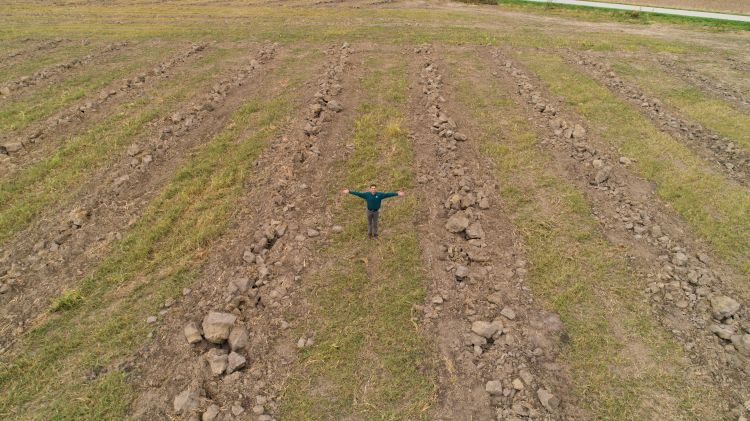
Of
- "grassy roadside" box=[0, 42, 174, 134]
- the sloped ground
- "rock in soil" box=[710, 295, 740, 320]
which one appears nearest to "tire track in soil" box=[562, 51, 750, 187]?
the sloped ground

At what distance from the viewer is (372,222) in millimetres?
12031

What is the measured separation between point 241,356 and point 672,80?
29446 millimetres

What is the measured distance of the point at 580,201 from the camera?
14.0m

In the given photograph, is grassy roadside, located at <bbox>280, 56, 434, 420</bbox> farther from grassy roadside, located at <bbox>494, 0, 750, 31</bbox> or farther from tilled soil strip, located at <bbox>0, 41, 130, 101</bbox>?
grassy roadside, located at <bbox>494, 0, 750, 31</bbox>

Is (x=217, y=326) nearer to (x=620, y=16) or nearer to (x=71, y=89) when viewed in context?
(x=71, y=89)

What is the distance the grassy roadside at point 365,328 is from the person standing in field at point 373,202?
1.30 ft

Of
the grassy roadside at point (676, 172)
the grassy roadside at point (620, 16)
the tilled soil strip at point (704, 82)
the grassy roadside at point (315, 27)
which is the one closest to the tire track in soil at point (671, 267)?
the grassy roadside at point (676, 172)

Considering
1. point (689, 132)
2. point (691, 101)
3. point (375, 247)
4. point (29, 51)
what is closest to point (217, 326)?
point (375, 247)

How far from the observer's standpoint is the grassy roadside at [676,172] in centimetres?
1265

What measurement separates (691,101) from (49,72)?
130ft

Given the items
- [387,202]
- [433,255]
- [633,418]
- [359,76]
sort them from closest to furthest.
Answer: [633,418]
[433,255]
[387,202]
[359,76]

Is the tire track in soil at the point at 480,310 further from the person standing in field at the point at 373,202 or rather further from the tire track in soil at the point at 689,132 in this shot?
the tire track in soil at the point at 689,132

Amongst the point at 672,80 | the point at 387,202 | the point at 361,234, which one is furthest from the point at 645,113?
the point at 361,234

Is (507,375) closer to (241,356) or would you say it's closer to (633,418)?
(633,418)
